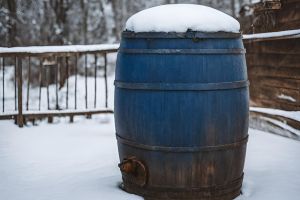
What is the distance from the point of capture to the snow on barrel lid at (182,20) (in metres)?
2.65

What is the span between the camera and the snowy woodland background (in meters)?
13.7

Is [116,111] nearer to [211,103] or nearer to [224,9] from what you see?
[211,103]

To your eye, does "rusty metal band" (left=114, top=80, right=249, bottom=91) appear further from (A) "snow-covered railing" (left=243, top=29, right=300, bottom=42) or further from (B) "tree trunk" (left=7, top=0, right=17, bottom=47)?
(B) "tree trunk" (left=7, top=0, right=17, bottom=47)

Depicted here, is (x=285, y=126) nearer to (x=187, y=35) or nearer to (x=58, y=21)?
(x=187, y=35)

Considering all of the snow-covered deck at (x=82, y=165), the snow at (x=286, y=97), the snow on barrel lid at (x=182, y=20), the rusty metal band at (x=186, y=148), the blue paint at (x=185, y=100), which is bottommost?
the snow-covered deck at (x=82, y=165)

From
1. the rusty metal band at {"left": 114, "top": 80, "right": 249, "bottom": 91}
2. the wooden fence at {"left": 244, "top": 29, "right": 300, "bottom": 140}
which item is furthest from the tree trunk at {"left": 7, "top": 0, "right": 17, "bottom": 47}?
the rusty metal band at {"left": 114, "top": 80, "right": 249, "bottom": 91}

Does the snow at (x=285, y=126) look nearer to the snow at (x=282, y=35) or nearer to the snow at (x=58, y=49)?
the snow at (x=282, y=35)

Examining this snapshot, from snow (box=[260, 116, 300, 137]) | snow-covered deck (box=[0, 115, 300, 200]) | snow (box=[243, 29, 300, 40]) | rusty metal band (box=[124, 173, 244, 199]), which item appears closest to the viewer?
rusty metal band (box=[124, 173, 244, 199])

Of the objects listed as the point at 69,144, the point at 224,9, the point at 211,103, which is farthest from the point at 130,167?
the point at 224,9

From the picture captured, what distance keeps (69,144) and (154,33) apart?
2.19 meters

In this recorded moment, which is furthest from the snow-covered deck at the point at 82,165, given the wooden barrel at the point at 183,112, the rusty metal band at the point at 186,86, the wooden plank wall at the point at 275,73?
the wooden plank wall at the point at 275,73

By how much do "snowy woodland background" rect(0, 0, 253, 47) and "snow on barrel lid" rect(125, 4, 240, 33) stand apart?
11.1m

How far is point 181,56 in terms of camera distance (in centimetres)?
263

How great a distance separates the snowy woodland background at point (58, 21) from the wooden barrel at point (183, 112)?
36.6 feet
